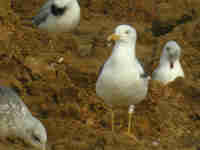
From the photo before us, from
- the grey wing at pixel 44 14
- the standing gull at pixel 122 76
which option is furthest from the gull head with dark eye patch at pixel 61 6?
the standing gull at pixel 122 76

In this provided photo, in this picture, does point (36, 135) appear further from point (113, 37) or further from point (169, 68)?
point (169, 68)

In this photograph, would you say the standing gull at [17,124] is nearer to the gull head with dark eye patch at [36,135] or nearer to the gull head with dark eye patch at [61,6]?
the gull head with dark eye patch at [36,135]

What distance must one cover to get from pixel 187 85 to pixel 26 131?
4.27 meters

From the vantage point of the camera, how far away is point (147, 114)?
869cm

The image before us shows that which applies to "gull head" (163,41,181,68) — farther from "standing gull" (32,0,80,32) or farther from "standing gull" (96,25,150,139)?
"standing gull" (96,25,150,139)

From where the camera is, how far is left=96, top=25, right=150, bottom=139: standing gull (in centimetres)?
740

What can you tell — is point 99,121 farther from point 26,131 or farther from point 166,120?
point 26,131

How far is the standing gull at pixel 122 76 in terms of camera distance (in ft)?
24.3

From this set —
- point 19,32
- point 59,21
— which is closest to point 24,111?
point 19,32

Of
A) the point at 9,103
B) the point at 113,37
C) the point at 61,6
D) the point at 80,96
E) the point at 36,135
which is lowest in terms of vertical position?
the point at 80,96

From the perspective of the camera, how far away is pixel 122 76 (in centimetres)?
737

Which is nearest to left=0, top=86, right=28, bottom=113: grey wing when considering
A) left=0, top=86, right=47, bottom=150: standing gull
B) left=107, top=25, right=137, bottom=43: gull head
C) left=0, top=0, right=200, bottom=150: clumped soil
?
left=0, top=86, right=47, bottom=150: standing gull

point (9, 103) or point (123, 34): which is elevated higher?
point (123, 34)

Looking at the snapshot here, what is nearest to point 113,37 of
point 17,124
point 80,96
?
point 80,96
